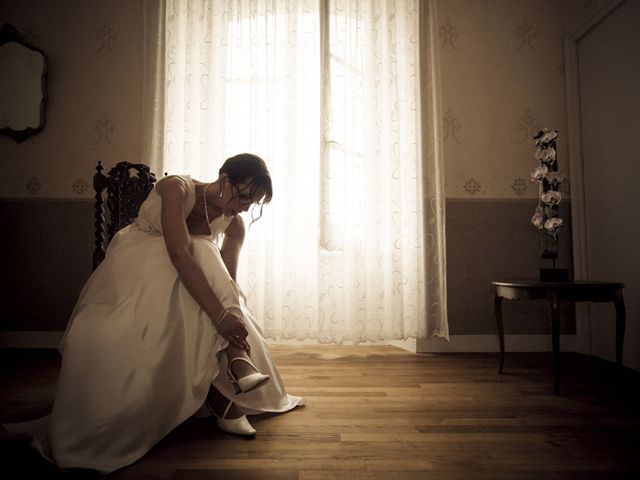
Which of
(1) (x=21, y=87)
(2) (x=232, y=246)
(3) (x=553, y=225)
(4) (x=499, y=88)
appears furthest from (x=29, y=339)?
(4) (x=499, y=88)

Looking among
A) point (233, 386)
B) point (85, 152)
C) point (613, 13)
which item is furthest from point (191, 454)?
point (613, 13)

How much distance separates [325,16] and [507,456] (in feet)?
8.78

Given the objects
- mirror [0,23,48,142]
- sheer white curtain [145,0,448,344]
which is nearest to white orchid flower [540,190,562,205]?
sheer white curtain [145,0,448,344]

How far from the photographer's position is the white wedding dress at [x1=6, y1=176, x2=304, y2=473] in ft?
3.66

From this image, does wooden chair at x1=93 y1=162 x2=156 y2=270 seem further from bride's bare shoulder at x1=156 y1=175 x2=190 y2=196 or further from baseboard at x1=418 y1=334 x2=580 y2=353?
baseboard at x1=418 y1=334 x2=580 y2=353

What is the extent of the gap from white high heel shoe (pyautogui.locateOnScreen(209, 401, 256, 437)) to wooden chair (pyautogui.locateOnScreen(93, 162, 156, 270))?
0.96 m

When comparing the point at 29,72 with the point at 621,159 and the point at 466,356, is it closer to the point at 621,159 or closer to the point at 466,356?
the point at 466,356

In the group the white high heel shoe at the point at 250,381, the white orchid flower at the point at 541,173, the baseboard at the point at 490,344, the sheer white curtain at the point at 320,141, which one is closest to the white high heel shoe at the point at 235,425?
the white high heel shoe at the point at 250,381

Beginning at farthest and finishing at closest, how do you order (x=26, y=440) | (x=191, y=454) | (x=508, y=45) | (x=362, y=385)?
(x=508, y=45) → (x=362, y=385) → (x=191, y=454) → (x=26, y=440)

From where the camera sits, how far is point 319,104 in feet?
8.98

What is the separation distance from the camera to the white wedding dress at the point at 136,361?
1.12m

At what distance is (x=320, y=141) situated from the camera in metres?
2.64

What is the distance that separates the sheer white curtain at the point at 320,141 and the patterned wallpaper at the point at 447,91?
24cm

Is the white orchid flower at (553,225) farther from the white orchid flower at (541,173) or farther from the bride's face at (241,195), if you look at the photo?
the bride's face at (241,195)
